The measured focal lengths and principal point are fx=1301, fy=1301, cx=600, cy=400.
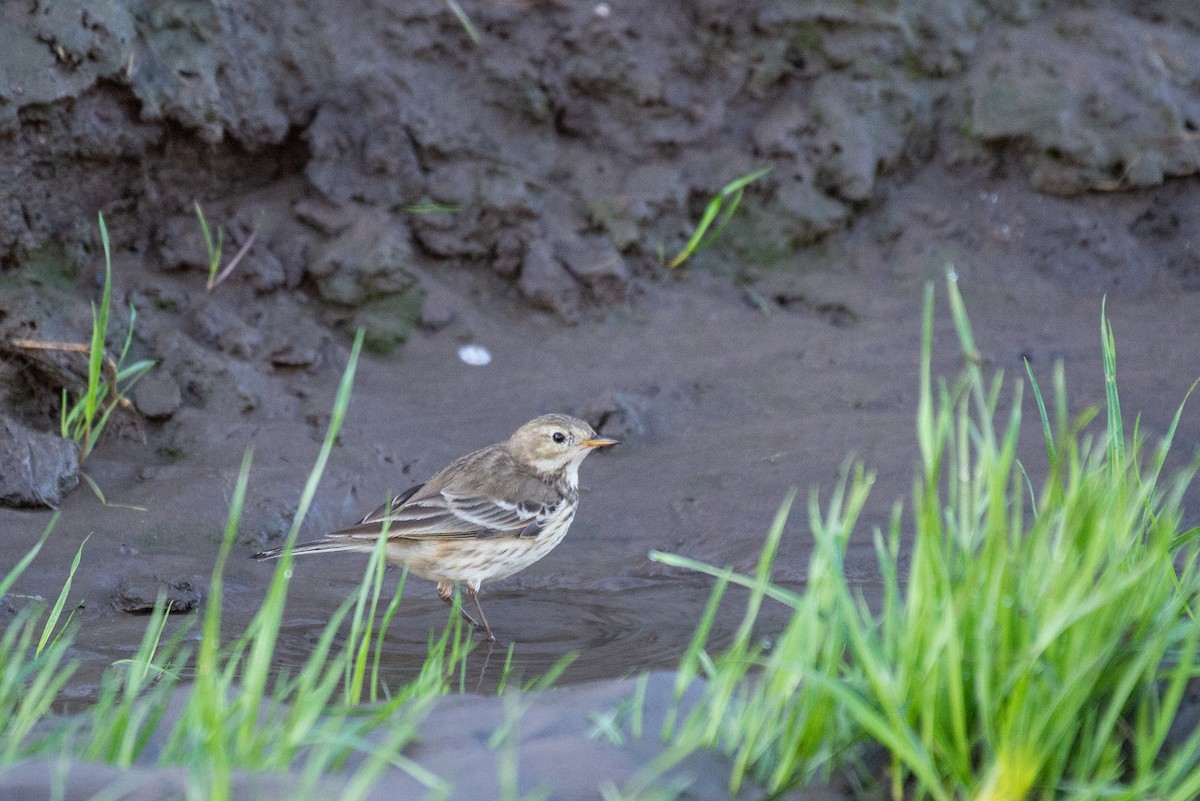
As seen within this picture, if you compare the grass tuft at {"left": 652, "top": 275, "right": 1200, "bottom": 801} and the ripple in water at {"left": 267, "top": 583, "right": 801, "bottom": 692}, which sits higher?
the grass tuft at {"left": 652, "top": 275, "right": 1200, "bottom": 801}

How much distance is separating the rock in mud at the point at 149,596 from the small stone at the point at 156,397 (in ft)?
4.90

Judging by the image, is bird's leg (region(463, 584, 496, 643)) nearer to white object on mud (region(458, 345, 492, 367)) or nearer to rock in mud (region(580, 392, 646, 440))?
rock in mud (region(580, 392, 646, 440))

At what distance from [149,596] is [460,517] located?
1.50 metres

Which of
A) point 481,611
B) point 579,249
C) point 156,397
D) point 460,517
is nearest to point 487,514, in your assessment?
point 460,517

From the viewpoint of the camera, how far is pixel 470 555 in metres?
6.45

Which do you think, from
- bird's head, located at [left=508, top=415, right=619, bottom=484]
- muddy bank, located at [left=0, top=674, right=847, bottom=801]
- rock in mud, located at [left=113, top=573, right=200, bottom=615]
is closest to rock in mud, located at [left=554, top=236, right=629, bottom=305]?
bird's head, located at [left=508, top=415, right=619, bottom=484]

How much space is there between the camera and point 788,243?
9.47 m

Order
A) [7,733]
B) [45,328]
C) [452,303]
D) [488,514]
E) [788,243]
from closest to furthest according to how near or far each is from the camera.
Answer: [7,733]
[488,514]
[45,328]
[452,303]
[788,243]

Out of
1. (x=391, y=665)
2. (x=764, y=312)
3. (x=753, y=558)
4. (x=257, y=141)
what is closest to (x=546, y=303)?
(x=764, y=312)

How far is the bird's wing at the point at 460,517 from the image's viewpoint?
6391 millimetres

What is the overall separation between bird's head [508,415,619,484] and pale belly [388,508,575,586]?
466 millimetres

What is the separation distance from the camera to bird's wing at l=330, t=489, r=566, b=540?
639cm

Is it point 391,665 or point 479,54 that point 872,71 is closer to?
point 479,54

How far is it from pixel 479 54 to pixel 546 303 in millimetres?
1858
